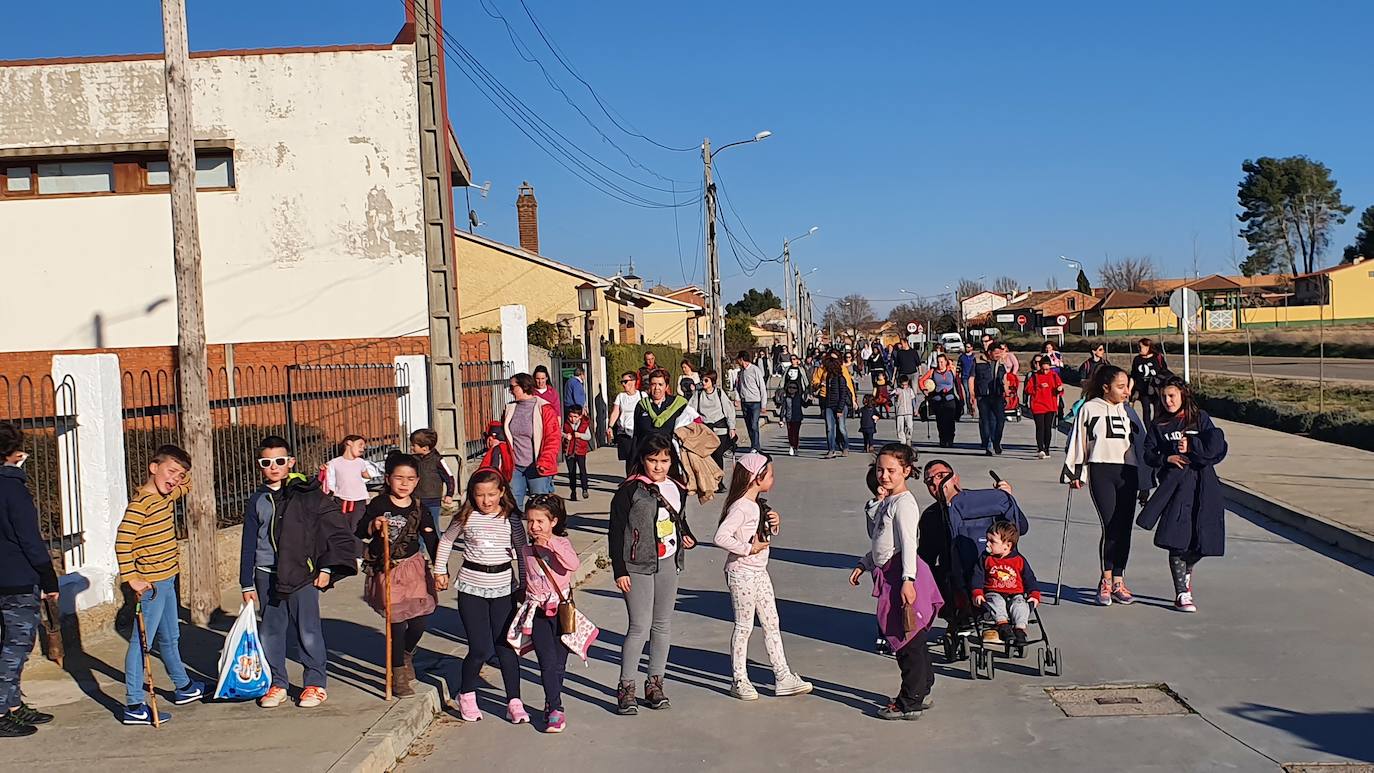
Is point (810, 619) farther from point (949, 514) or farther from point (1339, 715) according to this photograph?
point (1339, 715)

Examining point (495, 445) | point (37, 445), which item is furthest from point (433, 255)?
point (37, 445)

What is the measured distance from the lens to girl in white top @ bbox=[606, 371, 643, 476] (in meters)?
15.0

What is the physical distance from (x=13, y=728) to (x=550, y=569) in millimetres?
2901

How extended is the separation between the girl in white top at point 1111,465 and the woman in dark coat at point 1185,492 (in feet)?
0.69

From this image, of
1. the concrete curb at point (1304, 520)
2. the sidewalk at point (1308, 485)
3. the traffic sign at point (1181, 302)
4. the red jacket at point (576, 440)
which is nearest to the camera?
the concrete curb at point (1304, 520)

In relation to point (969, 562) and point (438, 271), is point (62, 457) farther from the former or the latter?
point (969, 562)

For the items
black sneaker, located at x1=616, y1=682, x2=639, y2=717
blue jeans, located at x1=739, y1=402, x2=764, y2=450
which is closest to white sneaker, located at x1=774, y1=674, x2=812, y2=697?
black sneaker, located at x1=616, y1=682, x2=639, y2=717

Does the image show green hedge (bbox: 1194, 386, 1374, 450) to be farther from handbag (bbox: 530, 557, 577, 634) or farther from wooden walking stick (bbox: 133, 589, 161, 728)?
wooden walking stick (bbox: 133, 589, 161, 728)

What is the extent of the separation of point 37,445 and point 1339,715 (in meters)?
8.69

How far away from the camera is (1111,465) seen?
9398 millimetres

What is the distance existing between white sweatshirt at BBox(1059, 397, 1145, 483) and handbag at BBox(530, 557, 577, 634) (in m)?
4.42

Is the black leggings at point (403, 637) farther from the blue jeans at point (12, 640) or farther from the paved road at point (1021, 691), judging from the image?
the blue jeans at point (12, 640)

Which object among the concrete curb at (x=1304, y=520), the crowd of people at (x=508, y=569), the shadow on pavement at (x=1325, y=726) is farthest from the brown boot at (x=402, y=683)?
the concrete curb at (x=1304, y=520)

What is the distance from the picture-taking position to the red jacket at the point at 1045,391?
1902cm
